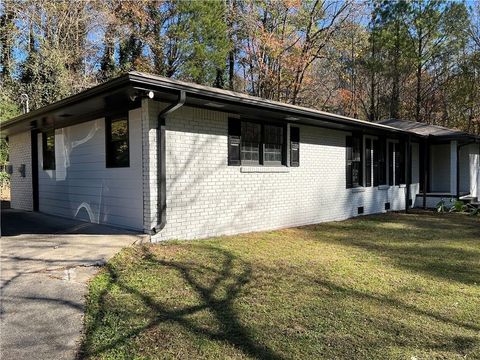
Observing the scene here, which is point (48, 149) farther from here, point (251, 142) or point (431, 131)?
point (431, 131)

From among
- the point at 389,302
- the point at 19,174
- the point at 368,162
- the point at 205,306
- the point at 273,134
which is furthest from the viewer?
the point at 368,162

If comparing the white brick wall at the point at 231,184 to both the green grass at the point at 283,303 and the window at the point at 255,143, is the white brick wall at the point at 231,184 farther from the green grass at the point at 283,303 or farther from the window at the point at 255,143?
the green grass at the point at 283,303

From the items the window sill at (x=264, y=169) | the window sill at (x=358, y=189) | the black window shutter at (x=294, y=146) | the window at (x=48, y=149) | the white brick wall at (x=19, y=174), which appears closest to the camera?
the window sill at (x=264, y=169)

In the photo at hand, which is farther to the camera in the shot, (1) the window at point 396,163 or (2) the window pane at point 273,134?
(1) the window at point 396,163

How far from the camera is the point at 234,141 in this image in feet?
25.8

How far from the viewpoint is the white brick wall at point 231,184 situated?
A: 682 centimetres

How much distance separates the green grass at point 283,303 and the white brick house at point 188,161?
1069 millimetres

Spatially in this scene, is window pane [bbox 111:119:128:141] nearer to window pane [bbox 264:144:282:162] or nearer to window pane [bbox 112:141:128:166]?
window pane [bbox 112:141:128:166]

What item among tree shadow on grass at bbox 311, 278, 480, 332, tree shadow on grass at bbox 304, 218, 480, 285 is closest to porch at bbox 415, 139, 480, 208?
tree shadow on grass at bbox 304, 218, 480, 285

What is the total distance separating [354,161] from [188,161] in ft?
21.3

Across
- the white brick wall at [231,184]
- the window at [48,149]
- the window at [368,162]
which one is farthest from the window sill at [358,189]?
the window at [48,149]

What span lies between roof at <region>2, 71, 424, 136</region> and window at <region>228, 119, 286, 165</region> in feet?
0.85

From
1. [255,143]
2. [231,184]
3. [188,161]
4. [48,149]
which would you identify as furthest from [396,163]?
[48,149]

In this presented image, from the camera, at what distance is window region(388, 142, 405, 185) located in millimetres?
13438
